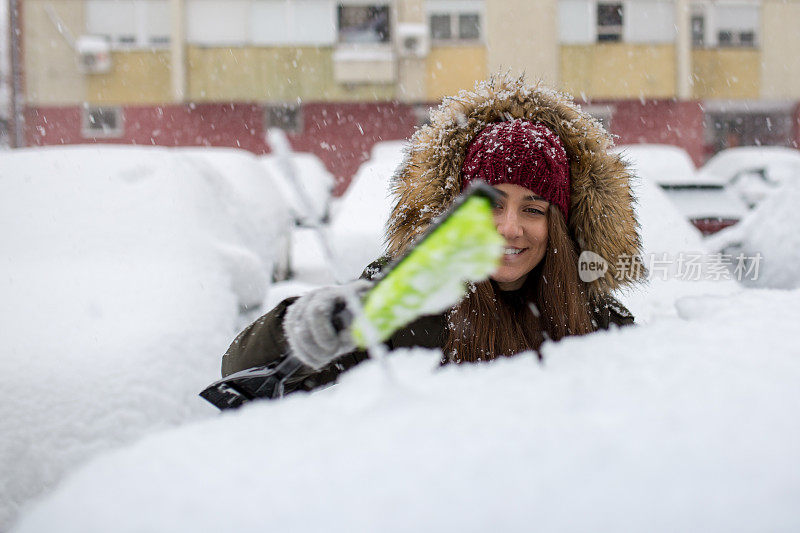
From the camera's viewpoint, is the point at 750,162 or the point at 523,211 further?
the point at 750,162

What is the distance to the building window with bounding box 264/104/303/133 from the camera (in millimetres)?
18047

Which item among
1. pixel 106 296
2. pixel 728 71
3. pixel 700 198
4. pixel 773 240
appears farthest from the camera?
pixel 728 71

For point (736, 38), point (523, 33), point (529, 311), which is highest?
point (736, 38)

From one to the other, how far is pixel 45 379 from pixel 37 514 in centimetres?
172

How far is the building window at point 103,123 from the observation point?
17844 millimetres

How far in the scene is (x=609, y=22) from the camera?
56.1 feet

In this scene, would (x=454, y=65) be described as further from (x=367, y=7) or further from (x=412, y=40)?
(x=367, y=7)

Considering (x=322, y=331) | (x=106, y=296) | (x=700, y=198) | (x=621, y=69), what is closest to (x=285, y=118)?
(x=621, y=69)

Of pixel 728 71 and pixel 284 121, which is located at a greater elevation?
pixel 728 71

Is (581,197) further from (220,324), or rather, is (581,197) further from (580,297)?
(220,324)

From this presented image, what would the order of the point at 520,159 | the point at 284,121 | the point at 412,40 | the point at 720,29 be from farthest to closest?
the point at 284,121 → the point at 720,29 → the point at 412,40 → the point at 520,159

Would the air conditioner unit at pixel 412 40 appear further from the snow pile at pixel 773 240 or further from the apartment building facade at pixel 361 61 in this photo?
the snow pile at pixel 773 240

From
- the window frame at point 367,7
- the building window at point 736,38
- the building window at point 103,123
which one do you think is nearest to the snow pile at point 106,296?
the window frame at point 367,7

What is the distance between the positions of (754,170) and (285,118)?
11.8m
